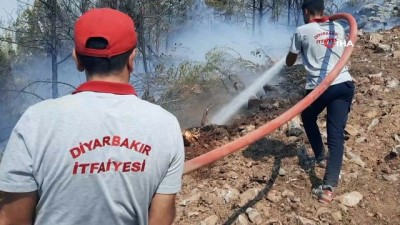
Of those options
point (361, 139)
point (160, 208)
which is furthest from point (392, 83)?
point (160, 208)

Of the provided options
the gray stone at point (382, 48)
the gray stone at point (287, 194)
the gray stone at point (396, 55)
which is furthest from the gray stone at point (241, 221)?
the gray stone at point (382, 48)

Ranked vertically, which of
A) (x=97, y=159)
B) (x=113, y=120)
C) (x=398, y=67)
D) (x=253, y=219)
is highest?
(x=113, y=120)

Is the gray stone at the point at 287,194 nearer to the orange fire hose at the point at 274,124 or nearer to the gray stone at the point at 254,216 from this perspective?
the gray stone at the point at 254,216

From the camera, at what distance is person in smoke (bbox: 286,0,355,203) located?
372 cm

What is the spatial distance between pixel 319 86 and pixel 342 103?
14.0 inches

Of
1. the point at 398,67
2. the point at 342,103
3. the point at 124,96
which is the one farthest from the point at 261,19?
the point at 124,96

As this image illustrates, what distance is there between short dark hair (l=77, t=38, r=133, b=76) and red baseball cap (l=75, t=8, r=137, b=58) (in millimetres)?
12

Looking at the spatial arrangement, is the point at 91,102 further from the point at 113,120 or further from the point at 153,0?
the point at 153,0

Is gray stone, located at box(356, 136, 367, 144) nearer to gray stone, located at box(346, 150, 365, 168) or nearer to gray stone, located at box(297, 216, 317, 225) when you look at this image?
gray stone, located at box(346, 150, 365, 168)

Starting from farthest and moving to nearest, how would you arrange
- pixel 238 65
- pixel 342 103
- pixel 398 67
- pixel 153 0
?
1. pixel 153 0
2. pixel 238 65
3. pixel 398 67
4. pixel 342 103

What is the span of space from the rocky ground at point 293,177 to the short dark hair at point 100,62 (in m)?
2.42

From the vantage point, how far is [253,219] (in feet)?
11.9

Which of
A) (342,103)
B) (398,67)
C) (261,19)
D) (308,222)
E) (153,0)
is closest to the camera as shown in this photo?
(308,222)

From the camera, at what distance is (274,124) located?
10.4ft
